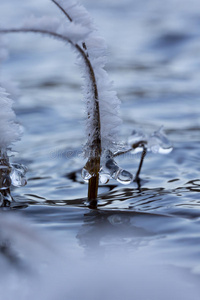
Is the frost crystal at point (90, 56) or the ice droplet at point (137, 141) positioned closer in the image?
the frost crystal at point (90, 56)

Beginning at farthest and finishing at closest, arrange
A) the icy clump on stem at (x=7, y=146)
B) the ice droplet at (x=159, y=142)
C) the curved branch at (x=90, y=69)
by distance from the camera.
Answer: the ice droplet at (x=159, y=142) → the icy clump on stem at (x=7, y=146) → the curved branch at (x=90, y=69)

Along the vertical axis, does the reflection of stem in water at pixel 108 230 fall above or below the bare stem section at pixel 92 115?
below

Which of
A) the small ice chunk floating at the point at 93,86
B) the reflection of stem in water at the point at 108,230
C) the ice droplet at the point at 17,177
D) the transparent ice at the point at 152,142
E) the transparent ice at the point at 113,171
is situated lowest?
the reflection of stem in water at the point at 108,230

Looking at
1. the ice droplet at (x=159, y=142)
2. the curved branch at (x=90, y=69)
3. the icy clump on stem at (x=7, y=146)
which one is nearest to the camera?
the curved branch at (x=90, y=69)

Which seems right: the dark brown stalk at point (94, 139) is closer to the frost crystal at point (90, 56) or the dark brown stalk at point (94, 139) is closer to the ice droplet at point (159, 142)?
the frost crystal at point (90, 56)

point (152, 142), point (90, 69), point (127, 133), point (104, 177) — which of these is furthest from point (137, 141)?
point (127, 133)

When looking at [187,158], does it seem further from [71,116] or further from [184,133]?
[71,116]

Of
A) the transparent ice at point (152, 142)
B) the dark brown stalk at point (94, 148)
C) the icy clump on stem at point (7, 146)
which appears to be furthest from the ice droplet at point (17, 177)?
the transparent ice at point (152, 142)

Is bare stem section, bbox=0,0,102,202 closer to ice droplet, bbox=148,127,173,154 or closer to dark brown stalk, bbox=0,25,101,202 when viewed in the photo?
dark brown stalk, bbox=0,25,101,202

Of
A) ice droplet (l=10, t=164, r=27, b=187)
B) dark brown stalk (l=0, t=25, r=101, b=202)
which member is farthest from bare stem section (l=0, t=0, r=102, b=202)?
ice droplet (l=10, t=164, r=27, b=187)
